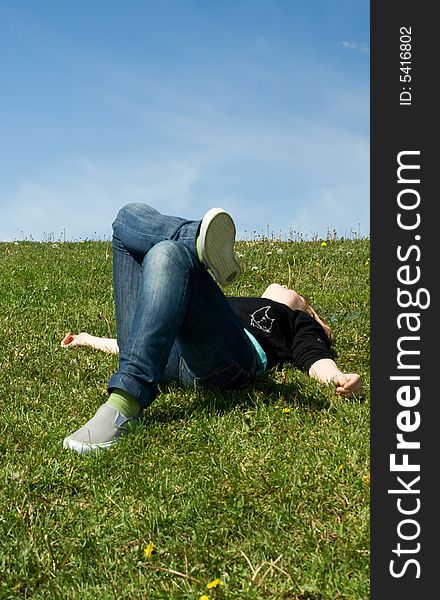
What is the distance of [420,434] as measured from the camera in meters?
3.07

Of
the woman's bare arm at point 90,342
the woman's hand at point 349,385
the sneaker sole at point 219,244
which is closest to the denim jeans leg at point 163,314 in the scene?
the sneaker sole at point 219,244

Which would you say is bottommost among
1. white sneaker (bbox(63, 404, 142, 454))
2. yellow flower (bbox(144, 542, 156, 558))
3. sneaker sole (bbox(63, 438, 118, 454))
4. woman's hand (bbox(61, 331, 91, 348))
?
yellow flower (bbox(144, 542, 156, 558))

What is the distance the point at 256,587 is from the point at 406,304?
1230mm

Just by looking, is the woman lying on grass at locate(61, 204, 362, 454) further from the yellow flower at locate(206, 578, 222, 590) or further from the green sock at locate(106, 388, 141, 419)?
the yellow flower at locate(206, 578, 222, 590)

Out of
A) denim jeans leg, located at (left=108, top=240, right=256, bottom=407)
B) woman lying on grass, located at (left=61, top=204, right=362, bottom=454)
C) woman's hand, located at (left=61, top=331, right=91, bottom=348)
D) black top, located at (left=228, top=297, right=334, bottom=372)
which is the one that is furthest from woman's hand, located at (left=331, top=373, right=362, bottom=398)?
woman's hand, located at (left=61, top=331, right=91, bottom=348)

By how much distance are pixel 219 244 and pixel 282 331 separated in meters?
1.47

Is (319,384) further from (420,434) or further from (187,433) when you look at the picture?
(420,434)

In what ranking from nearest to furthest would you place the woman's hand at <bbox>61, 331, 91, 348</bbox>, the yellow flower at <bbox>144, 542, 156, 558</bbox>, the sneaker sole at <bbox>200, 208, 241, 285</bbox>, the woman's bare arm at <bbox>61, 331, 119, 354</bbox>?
the yellow flower at <bbox>144, 542, 156, 558</bbox>
the sneaker sole at <bbox>200, 208, 241, 285</bbox>
the woman's bare arm at <bbox>61, 331, 119, 354</bbox>
the woman's hand at <bbox>61, 331, 91, 348</bbox>

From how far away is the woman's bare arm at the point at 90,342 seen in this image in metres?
6.38

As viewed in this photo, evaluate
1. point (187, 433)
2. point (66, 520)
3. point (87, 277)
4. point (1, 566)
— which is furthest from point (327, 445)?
point (87, 277)

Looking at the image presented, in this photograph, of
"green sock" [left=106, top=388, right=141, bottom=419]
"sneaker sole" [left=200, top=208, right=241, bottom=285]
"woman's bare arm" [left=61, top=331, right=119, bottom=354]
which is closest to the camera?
"sneaker sole" [left=200, top=208, right=241, bottom=285]

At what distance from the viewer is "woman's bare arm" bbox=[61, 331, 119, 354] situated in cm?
638

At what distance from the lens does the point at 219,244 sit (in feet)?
14.1

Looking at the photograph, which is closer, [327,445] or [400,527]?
[400,527]
